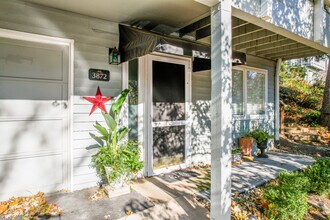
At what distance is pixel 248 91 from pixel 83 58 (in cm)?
452

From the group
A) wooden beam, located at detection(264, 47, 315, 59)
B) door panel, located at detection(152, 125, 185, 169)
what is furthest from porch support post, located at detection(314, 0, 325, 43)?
door panel, located at detection(152, 125, 185, 169)

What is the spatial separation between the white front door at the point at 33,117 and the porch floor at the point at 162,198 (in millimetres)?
444

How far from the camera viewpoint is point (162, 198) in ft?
10.1

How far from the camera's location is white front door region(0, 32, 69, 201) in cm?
287

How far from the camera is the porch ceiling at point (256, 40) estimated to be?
375 cm

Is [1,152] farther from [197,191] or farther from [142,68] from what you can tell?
[197,191]

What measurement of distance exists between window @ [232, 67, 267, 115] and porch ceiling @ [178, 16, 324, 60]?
0.54 metres

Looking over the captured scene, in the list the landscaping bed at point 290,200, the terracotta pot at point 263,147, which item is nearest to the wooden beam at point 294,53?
the terracotta pot at point 263,147

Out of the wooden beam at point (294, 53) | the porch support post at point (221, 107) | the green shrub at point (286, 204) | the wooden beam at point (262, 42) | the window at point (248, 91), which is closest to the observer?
the porch support post at point (221, 107)

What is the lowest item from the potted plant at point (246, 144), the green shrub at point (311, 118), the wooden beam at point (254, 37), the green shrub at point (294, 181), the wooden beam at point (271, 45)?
the green shrub at point (294, 181)

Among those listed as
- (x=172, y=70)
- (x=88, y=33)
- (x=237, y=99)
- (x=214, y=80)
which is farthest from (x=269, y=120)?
(x=88, y=33)

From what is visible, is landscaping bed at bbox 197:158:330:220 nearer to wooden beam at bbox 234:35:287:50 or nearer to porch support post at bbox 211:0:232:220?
porch support post at bbox 211:0:232:220

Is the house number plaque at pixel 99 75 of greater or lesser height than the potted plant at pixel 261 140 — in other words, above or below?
above

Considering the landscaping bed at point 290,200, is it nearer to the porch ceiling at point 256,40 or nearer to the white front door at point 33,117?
the white front door at point 33,117
